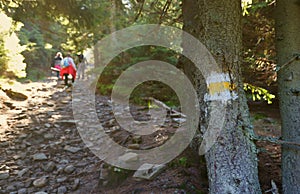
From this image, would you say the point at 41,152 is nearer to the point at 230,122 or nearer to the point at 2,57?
the point at 230,122

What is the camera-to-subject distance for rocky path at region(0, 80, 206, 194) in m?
3.99

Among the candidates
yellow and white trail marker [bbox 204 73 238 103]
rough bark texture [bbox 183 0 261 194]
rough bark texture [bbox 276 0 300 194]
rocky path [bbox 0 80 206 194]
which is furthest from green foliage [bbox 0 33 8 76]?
rough bark texture [bbox 276 0 300 194]

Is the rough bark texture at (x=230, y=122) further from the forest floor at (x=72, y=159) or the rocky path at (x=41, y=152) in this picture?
the rocky path at (x=41, y=152)

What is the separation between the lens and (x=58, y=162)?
18.9 ft

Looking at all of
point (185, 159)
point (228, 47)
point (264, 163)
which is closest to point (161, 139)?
point (185, 159)

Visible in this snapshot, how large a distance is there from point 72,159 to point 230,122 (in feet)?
14.0

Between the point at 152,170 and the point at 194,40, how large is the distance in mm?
2245

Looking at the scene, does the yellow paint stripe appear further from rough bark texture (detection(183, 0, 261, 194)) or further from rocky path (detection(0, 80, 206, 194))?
rocky path (detection(0, 80, 206, 194))

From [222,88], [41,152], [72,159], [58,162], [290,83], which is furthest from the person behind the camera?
[41,152]

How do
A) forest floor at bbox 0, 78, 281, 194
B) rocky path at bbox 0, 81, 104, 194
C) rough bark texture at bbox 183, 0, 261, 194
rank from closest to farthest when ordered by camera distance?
rough bark texture at bbox 183, 0, 261, 194 → forest floor at bbox 0, 78, 281, 194 → rocky path at bbox 0, 81, 104, 194

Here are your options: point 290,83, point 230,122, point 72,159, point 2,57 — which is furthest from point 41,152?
point 2,57

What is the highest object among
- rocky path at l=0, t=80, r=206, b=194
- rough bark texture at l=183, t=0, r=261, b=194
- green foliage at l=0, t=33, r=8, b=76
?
green foliage at l=0, t=33, r=8, b=76

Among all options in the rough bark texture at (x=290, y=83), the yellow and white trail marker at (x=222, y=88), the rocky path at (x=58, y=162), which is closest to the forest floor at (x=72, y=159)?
the rocky path at (x=58, y=162)

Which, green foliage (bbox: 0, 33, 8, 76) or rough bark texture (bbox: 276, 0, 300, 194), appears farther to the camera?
green foliage (bbox: 0, 33, 8, 76)
